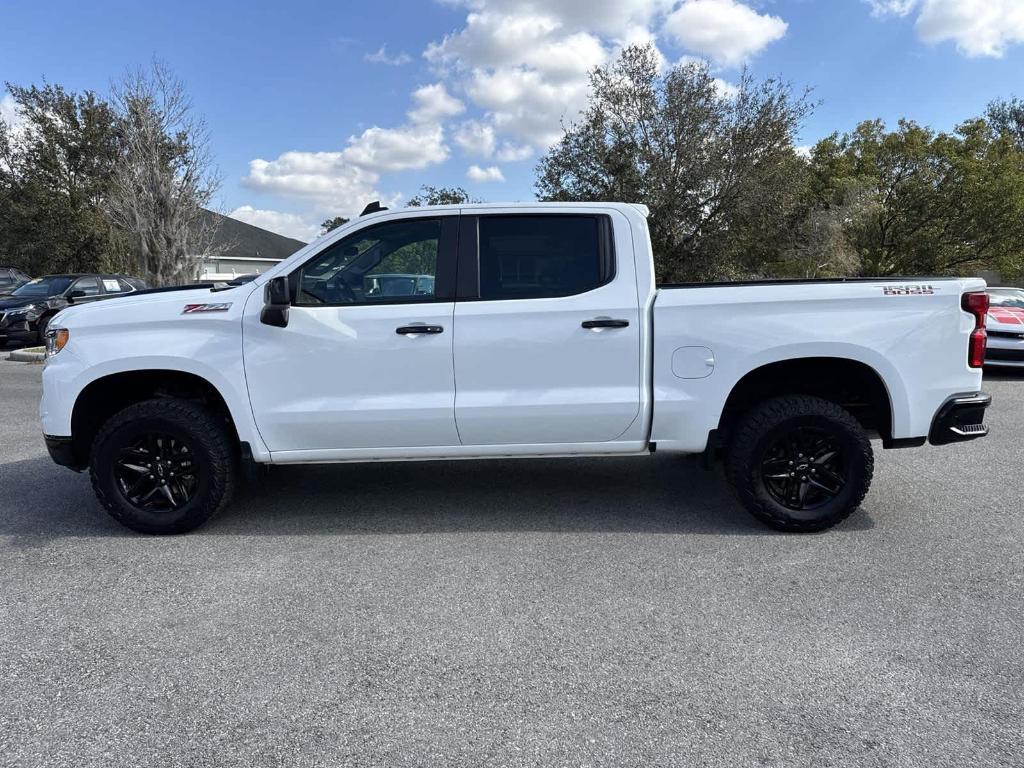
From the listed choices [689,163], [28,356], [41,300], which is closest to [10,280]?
[41,300]

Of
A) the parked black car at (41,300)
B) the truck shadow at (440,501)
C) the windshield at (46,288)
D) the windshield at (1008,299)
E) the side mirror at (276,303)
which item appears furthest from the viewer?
the windshield at (46,288)

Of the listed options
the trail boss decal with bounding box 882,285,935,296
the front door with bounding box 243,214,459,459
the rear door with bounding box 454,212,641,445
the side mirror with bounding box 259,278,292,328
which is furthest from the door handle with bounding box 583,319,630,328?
the side mirror with bounding box 259,278,292,328

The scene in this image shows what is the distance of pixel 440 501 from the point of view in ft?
16.8

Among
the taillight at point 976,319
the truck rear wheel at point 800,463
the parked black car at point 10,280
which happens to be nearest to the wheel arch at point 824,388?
the truck rear wheel at point 800,463

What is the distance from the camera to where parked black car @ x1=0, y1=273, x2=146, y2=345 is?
1606 centimetres

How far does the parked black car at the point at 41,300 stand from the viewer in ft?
52.7

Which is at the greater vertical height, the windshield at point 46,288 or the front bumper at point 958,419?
the windshield at point 46,288

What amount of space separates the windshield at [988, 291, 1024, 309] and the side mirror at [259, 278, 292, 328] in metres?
12.0

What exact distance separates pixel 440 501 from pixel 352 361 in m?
1.32

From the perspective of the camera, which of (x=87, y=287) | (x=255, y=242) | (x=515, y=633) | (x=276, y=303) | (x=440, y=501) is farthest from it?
(x=255, y=242)

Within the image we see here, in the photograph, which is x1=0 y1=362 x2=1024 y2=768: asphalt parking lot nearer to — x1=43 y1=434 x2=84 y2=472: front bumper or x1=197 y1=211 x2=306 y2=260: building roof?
x1=43 y1=434 x2=84 y2=472: front bumper

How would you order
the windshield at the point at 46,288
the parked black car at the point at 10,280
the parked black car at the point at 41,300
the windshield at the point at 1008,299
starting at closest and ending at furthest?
Result: the windshield at the point at 1008,299 < the parked black car at the point at 41,300 < the windshield at the point at 46,288 < the parked black car at the point at 10,280

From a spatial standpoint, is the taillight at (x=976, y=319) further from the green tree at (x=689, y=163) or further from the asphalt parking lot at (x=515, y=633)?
the green tree at (x=689, y=163)

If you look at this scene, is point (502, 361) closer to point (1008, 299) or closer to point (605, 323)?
point (605, 323)
